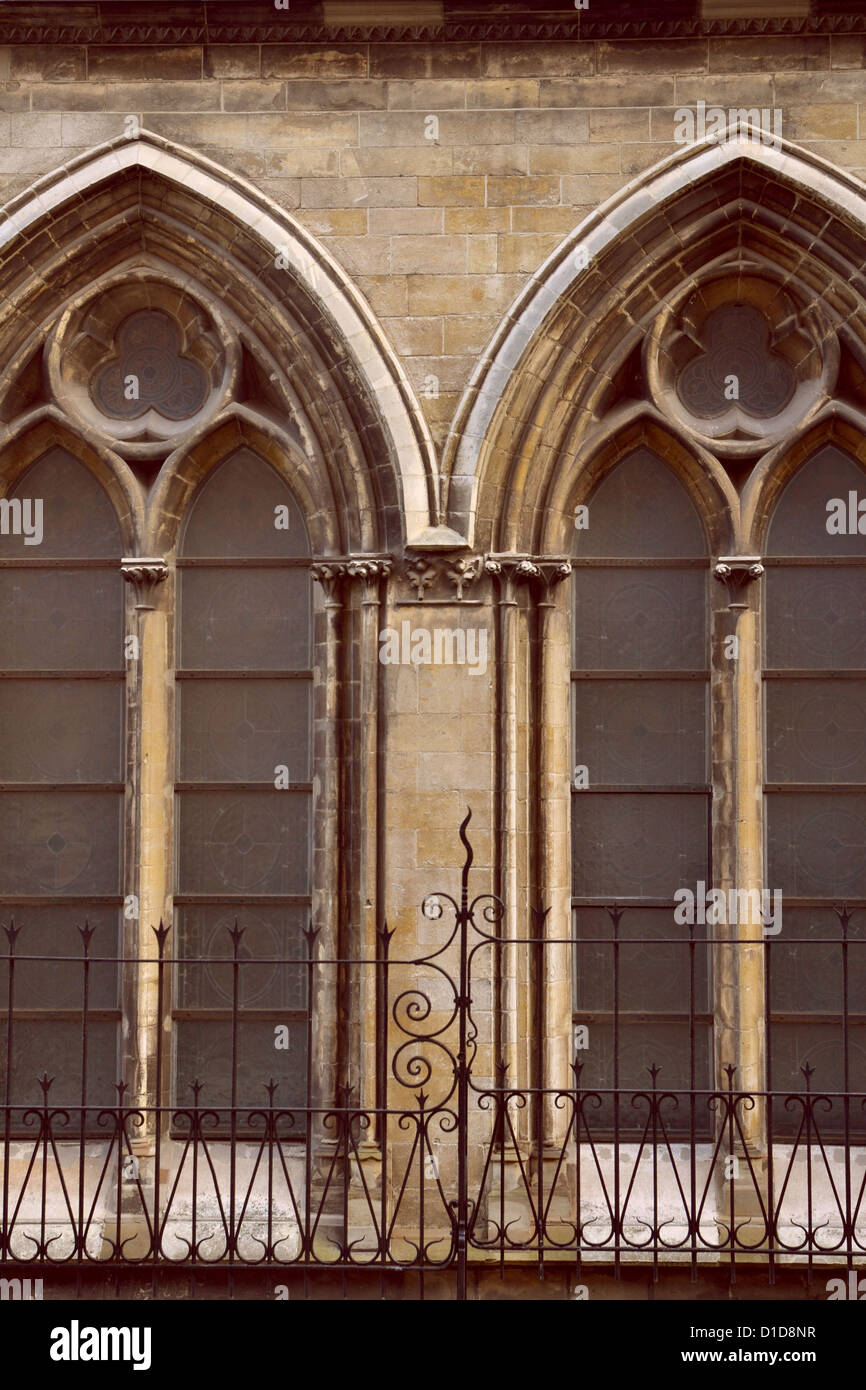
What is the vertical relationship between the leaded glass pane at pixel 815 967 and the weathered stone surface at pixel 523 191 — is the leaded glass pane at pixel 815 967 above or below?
below

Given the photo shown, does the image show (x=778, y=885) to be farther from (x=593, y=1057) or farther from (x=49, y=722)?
(x=49, y=722)

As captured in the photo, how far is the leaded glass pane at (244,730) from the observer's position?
7461 mm

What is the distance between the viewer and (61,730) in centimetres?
754

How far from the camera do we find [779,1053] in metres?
7.27

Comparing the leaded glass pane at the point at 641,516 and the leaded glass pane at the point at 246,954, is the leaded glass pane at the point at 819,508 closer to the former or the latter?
the leaded glass pane at the point at 641,516

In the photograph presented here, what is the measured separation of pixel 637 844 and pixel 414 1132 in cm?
190

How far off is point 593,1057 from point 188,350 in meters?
4.46

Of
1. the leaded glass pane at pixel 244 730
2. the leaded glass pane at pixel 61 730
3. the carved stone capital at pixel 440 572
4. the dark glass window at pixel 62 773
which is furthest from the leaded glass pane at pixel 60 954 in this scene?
the carved stone capital at pixel 440 572

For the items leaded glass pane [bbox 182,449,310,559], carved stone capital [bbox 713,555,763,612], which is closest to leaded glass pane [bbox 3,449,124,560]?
leaded glass pane [bbox 182,449,310,559]

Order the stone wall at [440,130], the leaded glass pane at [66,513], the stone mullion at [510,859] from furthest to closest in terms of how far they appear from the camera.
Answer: the leaded glass pane at [66,513], the stone wall at [440,130], the stone mullion at [510,859]

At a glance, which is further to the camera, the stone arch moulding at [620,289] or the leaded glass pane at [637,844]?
the leaded glass pane at [637,844]

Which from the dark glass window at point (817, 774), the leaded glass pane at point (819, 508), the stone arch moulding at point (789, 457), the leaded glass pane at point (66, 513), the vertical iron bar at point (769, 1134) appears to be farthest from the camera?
the leaded glass pane at point (66, 513)

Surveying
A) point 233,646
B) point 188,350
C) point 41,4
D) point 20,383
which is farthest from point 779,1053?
point 41,4

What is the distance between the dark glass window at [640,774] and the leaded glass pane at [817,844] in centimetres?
38
